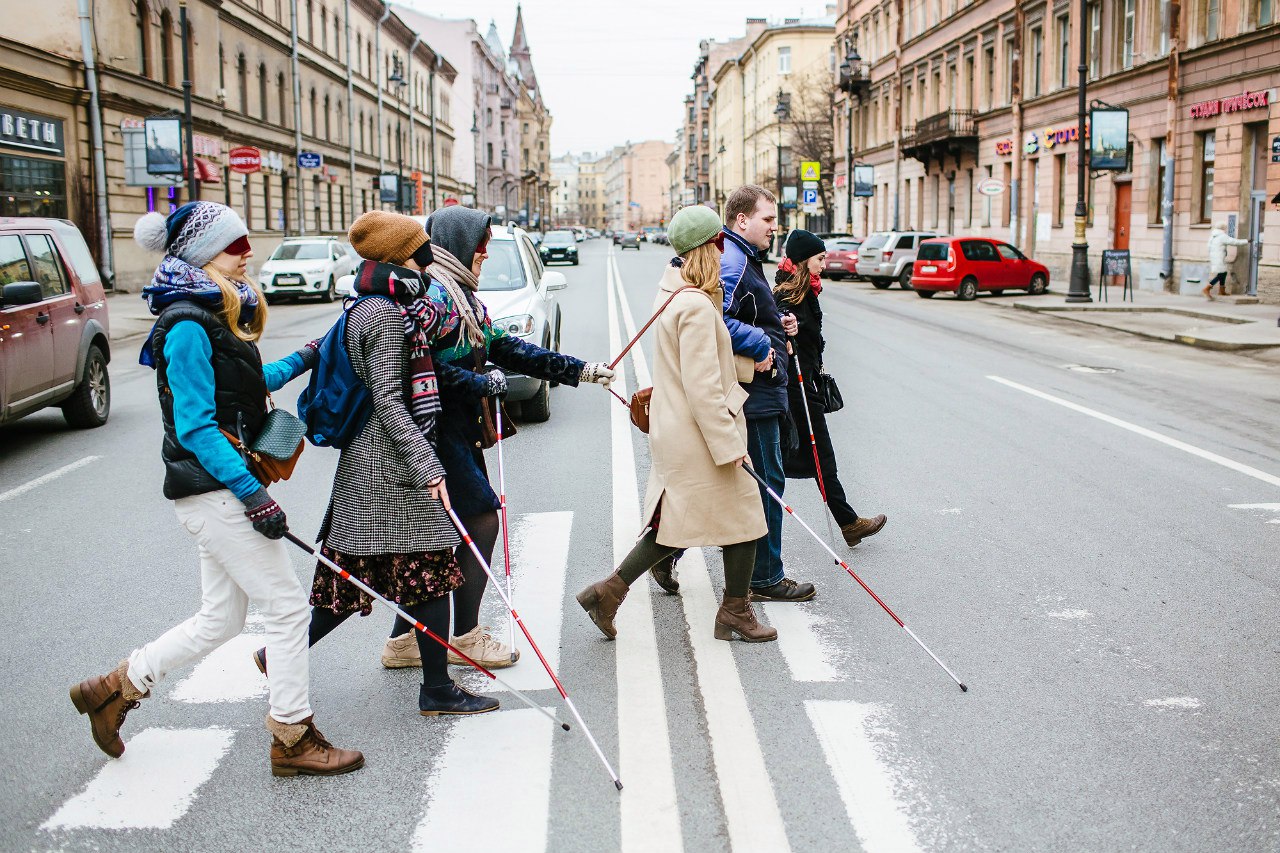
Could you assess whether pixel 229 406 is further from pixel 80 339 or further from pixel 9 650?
pixel 80 339

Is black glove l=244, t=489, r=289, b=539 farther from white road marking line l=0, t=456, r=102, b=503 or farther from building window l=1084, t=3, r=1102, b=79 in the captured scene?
building window l=1084, t=3, r=1102, b=79

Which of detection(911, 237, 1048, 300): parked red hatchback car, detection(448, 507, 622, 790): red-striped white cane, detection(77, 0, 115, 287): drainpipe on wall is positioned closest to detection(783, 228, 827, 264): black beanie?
detection(448, 507, 622, 790): red-striped white cane

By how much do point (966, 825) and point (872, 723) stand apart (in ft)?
2.52

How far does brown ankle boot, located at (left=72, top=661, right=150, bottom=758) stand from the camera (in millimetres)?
3957

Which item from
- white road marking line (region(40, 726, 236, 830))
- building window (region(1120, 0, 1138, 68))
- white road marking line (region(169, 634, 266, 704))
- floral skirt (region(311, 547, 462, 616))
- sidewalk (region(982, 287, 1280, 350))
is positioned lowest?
white road marking line (region(40, 726, 236, 830))

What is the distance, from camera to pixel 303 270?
96.7ft

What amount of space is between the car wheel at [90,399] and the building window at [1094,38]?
3030 cm

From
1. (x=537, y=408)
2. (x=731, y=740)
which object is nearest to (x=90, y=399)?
(x=537, y=408)

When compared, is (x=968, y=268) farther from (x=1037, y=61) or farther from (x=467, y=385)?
(x=467, y=385)

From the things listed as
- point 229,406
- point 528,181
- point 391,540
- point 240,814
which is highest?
point 528,181

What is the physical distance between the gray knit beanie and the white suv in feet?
85.5

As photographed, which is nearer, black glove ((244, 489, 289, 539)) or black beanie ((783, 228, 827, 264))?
black glove ((244, 489, 289, 539))

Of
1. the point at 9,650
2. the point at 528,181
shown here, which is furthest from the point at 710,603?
the point at 528,181

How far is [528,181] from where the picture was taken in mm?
147750
